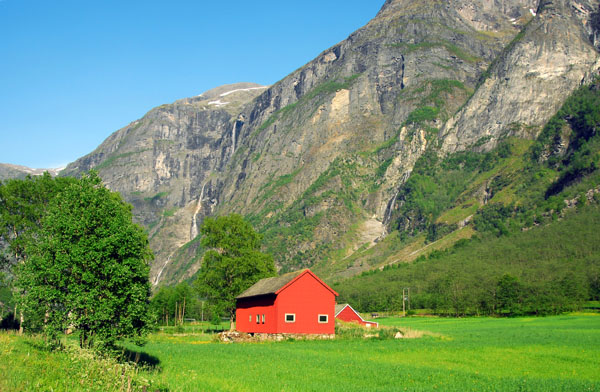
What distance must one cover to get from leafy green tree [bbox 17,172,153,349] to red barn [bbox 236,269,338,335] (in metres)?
25.2

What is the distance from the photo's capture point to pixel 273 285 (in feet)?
179

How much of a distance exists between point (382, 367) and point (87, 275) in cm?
1655

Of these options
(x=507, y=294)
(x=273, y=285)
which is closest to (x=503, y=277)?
(x=507, y=294)

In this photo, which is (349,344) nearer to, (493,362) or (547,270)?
(493,362)

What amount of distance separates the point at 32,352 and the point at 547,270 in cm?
11848

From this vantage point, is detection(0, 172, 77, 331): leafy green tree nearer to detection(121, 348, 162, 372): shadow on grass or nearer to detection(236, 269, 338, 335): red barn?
detection(121, 348, 162, 372): shadow on grass

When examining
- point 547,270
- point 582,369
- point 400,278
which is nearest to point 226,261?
point 582,369

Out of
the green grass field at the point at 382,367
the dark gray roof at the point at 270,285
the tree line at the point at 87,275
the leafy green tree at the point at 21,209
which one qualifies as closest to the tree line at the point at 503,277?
the dark gray roof at the point at 270,285

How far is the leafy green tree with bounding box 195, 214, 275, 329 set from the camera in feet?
207

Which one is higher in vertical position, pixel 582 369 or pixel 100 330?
pixel 100 330

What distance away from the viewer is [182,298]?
112 m

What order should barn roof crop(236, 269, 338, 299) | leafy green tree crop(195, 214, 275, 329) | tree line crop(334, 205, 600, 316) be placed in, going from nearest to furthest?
barn roof crop(236, 269, 338, 299), leafy green tree crop(195, 214, 275, 329), tree line crop(334, 205, 600, 316)

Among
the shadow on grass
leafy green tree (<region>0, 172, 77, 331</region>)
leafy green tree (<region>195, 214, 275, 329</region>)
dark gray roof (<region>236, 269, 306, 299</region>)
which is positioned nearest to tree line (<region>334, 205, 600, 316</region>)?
leafy green tree (<region>195, 214, 275, 329</region>)

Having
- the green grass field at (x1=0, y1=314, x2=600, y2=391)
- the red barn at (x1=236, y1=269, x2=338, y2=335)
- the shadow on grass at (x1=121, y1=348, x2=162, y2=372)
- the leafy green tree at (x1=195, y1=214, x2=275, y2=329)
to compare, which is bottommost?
the green grass field at (x1=0, y1=314, x2=600, y2=391)
